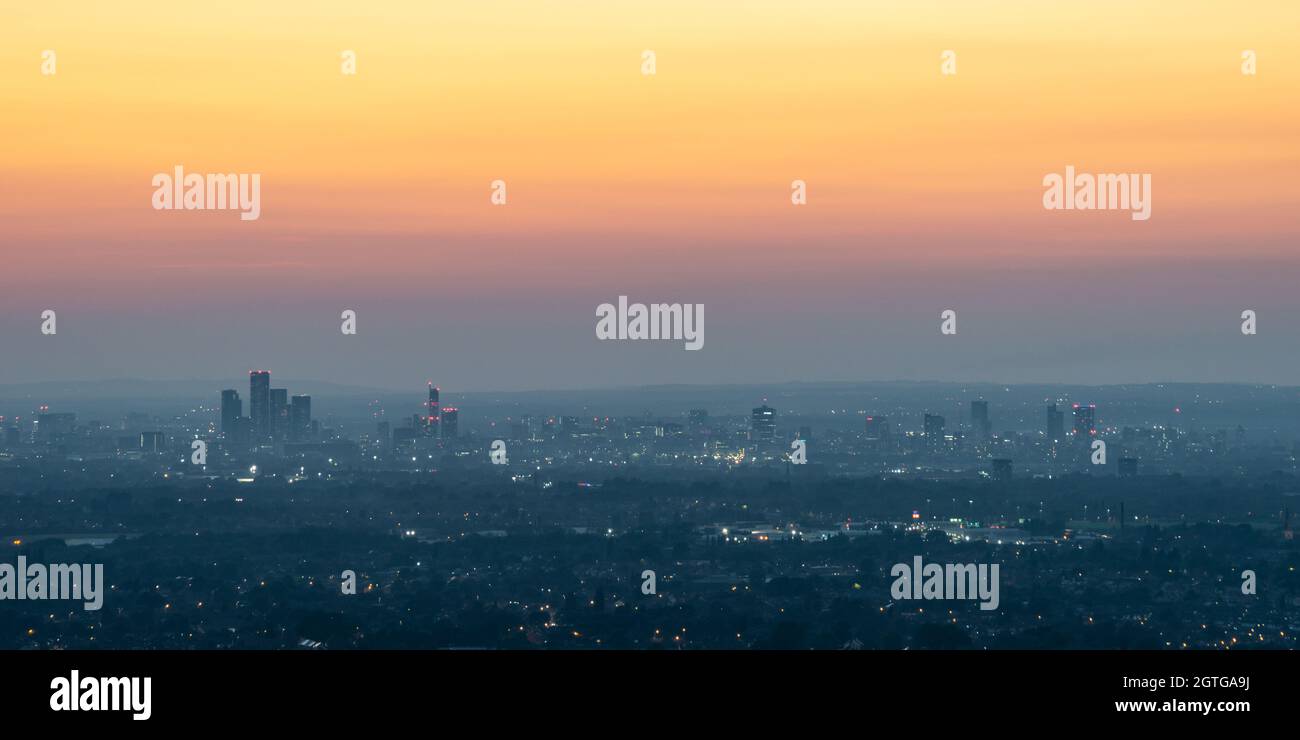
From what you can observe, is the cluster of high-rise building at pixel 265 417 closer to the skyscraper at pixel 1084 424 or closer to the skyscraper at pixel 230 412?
the skyscraper at pixel 230 412

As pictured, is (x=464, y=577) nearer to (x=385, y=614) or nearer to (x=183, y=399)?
(x=385, y=614)

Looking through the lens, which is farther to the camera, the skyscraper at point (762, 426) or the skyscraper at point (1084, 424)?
the skyscraper at point (1084, 424)

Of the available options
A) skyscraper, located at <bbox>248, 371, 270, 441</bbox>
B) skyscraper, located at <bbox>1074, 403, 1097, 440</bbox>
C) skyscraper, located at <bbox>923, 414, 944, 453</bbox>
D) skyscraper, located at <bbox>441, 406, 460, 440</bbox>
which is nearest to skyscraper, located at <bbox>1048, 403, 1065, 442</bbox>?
skyscraper, located at <bbox>1074, 403, 1097, 440</bbox>

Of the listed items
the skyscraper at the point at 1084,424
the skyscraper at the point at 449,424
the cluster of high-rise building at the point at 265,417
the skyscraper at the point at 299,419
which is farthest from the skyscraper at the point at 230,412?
the skyscraper at the point at 1084,424

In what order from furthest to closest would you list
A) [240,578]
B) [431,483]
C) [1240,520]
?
[431,483] → [1240,520] → [240,578]
